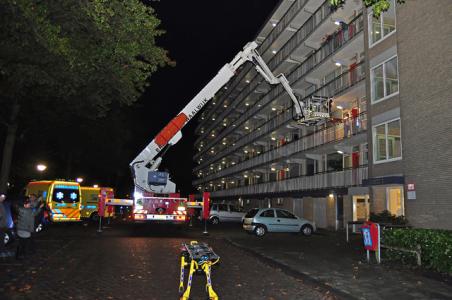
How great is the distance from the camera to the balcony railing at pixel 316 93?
2614 cm

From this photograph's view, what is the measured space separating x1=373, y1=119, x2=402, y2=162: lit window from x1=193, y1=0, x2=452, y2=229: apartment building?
5 centimetres

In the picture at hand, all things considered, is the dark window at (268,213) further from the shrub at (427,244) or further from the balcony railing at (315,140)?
the shrub at (427,244)

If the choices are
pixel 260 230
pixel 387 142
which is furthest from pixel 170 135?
pixel 387 142

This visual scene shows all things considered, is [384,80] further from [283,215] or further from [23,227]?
[23,227]

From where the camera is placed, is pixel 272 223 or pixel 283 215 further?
pixel 283 215

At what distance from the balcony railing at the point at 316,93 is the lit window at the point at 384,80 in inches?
161

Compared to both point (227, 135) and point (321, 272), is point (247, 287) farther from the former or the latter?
point (227, 135)

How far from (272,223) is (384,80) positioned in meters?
9.57

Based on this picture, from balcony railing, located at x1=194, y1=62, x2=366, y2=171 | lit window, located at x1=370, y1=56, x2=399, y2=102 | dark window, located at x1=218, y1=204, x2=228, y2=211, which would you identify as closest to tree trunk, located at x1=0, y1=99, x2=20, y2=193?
lit window, located at x1=370, y1=56, x2=399, y2=102

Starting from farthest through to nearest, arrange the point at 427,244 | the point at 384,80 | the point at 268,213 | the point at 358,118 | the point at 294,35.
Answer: the point at 294,35 < the point at 358,118 < the point at 268,213 < the point at 384,80 < the point at 427,244

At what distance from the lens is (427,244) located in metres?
11.5

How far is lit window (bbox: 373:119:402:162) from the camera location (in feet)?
63.0

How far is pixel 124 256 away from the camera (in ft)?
43.7

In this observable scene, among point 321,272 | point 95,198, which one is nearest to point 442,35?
point 321,272
